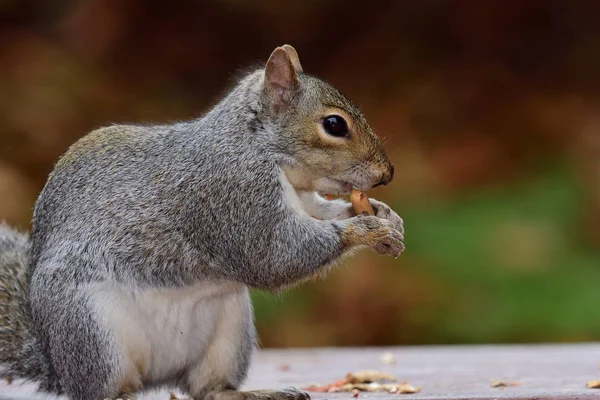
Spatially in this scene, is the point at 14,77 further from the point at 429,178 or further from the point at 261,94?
the point at 261,94

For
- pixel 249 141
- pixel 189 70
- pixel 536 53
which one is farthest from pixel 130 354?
pixel 536 53

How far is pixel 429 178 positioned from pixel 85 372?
4526mm

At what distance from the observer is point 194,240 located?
10.4 feet

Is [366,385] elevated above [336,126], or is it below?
below

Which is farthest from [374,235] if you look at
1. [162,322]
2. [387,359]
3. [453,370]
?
[387,359]

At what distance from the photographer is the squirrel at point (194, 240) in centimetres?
314

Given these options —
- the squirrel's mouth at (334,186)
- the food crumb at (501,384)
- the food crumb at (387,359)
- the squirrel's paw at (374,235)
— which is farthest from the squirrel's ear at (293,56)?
the food crumb at (387,359)

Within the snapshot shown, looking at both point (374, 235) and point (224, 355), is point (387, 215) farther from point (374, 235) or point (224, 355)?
point (224, 355)

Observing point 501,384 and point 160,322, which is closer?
point 160,322

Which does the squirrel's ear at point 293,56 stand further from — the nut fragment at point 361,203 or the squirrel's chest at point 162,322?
the squirrel's chest at point 162,322

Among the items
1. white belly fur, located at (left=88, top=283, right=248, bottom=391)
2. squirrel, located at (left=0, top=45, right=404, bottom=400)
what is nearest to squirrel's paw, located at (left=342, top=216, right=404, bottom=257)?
squirrel, located at (left=0, top=45, right=404, bottom=400)

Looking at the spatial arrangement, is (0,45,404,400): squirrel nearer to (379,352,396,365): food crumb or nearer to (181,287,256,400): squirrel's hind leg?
(181,287,256,400): squirrel's hind leg

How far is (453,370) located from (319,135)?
115 cm

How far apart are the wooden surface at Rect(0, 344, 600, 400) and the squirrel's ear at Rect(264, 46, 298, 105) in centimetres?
87
